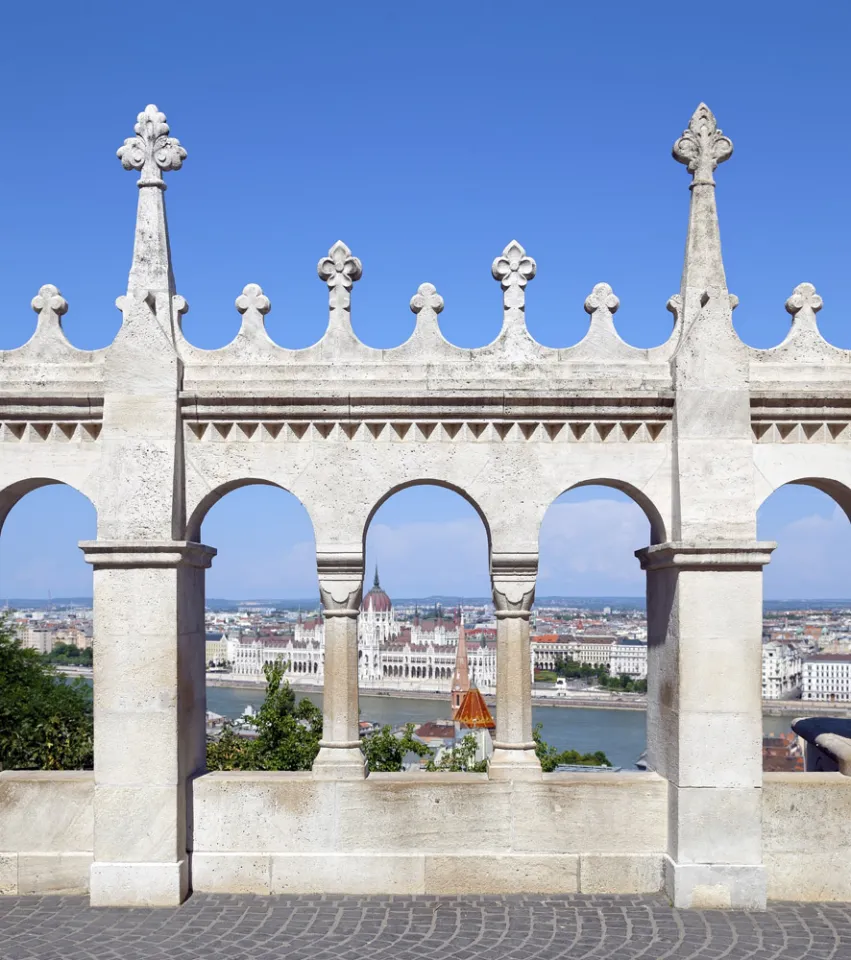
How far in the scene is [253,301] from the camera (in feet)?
20.9

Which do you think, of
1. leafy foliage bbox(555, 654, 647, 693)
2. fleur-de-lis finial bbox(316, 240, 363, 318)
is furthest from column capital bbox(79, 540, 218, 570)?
leafy foliage bbox(555, 654, 647, 693)

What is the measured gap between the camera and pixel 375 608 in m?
111

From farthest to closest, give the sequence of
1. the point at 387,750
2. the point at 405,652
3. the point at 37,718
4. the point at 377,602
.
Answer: the point at 377,602, the point at 405,652, the point at 37,718, the point at 387,750

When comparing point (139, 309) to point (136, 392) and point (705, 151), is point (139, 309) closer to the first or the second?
point (136, 392)

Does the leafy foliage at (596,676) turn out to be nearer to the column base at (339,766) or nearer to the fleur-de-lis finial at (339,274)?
the column base at (339,766)

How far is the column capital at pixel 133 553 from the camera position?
6.00 meters

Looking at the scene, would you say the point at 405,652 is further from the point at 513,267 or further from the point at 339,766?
the point at 513,267

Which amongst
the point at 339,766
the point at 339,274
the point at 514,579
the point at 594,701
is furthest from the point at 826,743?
the point at 594,701

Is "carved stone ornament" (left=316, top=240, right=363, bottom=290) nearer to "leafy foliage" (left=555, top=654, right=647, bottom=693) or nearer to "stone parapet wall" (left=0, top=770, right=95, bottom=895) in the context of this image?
"stone parapet wall" (left=0, top=770, right=95, bottom=895)

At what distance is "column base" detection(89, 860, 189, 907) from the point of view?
5902mm

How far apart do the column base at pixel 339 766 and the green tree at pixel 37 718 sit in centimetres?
597

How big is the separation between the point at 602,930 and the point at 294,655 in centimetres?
8417

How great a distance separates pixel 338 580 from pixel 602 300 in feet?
7.99

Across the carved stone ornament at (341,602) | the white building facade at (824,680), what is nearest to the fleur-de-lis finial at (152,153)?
the carved stone ornament at (341,602)
